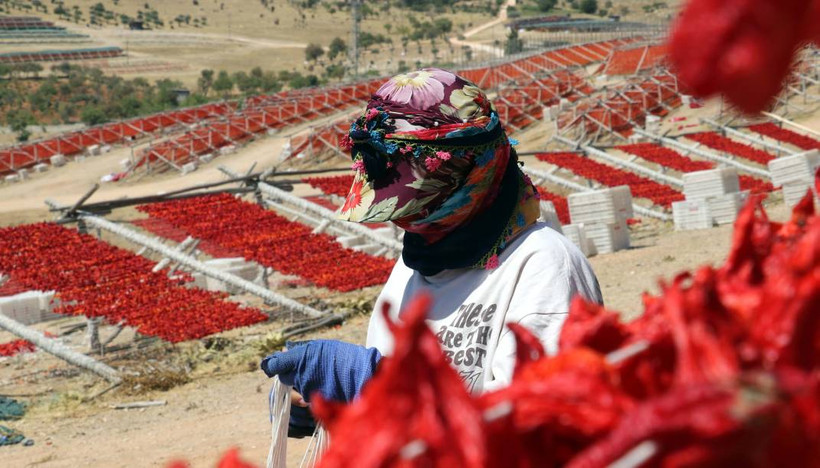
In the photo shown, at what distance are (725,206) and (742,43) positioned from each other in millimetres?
17630

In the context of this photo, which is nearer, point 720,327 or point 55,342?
point 720,327

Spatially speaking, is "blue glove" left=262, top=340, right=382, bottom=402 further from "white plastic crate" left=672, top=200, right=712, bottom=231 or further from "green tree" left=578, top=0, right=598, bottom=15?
"green tree" left=578, top=0, right=598, bottom=15

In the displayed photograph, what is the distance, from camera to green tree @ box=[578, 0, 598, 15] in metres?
98.5

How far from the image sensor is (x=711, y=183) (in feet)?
61.2

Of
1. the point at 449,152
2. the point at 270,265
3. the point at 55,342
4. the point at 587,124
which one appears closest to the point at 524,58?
the point at 587,124

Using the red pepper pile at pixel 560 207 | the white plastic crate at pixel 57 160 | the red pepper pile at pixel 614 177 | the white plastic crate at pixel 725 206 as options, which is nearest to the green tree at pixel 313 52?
the white plastic crate at pixel 57 160

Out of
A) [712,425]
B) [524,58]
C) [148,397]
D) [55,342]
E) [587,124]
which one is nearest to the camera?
[712,425]

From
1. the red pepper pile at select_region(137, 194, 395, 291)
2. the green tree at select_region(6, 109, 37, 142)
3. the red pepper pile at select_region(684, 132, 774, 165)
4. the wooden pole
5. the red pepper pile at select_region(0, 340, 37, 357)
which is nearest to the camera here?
the wooden pole

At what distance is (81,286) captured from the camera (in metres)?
12.0

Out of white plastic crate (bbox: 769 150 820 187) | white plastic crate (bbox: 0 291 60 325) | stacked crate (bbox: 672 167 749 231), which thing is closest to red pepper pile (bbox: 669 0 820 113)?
white plastic crate (bbox: 0 291 60 325)

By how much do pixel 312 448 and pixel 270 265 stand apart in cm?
1193

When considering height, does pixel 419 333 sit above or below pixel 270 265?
above

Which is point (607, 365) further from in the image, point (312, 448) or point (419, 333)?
point (312, 448)

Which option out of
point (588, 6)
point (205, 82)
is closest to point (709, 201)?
point (205, 82)
